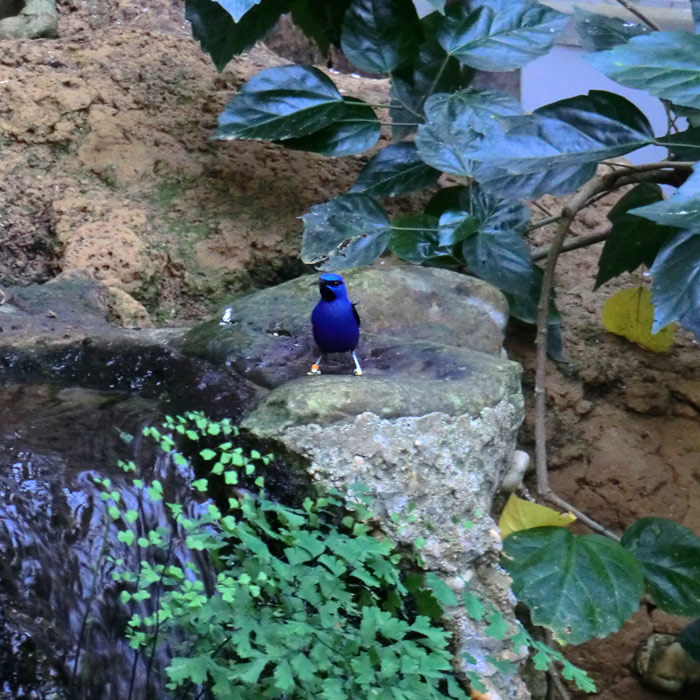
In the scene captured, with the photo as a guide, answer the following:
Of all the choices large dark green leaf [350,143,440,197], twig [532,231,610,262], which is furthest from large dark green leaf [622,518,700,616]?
large dark green leaf [350,143,440,197]

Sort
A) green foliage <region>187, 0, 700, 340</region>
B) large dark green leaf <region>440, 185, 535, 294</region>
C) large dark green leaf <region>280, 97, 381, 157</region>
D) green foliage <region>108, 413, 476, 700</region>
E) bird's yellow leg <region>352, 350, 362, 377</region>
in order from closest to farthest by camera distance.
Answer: green foliage <region>108, 413, 476, 700</region>
bird's yellow leg <region>352, 350, 362, 377</region>
green foliage <region>187, 0, 700, 340</region>
large dark green leaf <region>440, 185, 535, 294</region>
large dark green leaf <region>280, 97, 381, 157</region>

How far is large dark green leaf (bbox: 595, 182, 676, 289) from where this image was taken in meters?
3.04

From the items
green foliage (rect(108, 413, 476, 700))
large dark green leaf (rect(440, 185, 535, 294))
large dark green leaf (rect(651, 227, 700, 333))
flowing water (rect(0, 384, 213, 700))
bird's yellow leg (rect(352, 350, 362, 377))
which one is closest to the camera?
green foliage (rect(108, 413, 476, 700))

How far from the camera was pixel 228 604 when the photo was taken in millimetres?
1604

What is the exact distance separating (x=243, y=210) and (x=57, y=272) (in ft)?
2.46

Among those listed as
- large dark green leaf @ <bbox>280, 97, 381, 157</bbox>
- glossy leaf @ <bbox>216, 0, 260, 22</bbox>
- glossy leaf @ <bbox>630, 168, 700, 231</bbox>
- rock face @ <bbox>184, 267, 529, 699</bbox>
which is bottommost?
rock face @ <bbox>184, 267, 529, 699</bbox>

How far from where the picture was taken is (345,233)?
9.39ft

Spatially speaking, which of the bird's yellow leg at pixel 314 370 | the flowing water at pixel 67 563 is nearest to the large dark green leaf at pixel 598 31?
the bird's yellow leg at pixel 314 370

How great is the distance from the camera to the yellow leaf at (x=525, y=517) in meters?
2.34

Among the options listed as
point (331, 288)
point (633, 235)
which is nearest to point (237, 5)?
point (331, 288)

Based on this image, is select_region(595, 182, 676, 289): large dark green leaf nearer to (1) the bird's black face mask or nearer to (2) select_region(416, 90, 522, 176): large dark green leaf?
(2) select_region(416, 90, 522, 176): large dark green leaf

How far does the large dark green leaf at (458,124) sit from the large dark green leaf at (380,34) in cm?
33

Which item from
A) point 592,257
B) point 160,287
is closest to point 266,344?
point 160,287

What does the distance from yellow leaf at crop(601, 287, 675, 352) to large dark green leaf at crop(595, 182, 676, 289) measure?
0.21 metres
